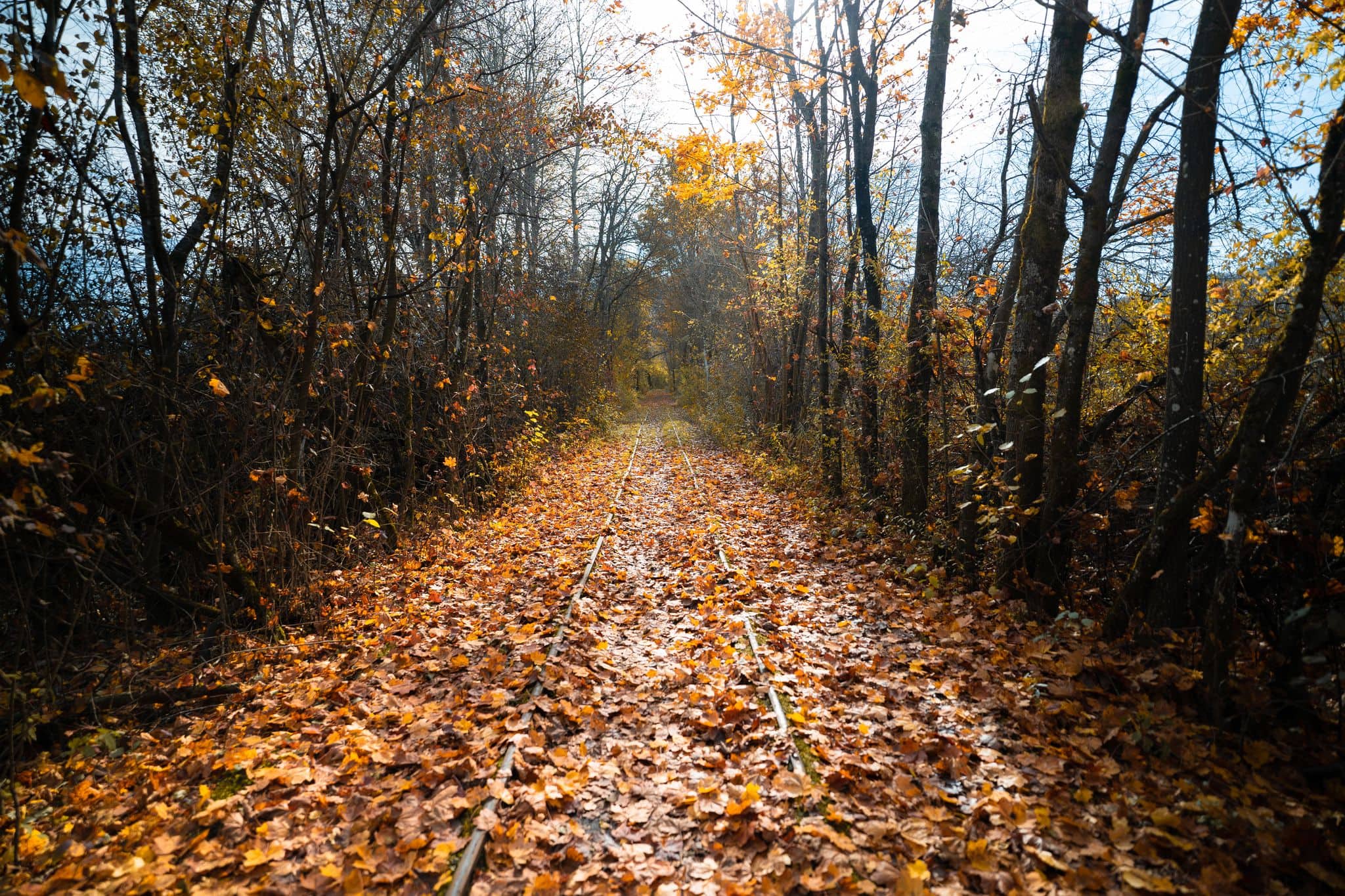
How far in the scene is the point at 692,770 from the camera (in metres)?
3.91

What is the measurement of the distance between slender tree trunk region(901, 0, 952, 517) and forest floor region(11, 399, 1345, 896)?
7.45ft

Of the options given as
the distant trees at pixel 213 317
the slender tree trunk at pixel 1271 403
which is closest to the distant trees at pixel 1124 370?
the slender tree trunk at pixel 1271 403

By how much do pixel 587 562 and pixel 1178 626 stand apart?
5.74m

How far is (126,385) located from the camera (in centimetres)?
503

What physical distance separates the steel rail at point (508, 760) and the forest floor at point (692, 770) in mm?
47

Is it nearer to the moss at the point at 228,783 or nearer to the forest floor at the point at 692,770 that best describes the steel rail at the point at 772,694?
the forest floor at the point at 692,770

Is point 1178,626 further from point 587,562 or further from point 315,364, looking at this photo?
point 315,364

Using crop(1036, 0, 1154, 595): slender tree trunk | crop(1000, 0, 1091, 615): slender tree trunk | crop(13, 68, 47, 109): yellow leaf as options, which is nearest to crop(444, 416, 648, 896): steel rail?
crop(13, 68, 47, 109): yellow leaf

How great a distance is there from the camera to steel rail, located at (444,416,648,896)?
9.68 ft

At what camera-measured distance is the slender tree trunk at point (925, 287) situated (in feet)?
25.7

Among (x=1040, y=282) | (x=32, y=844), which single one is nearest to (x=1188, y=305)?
(x=1040, y=282)

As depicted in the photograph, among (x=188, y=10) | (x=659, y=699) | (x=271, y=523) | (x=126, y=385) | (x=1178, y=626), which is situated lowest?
(x=659, y=699)

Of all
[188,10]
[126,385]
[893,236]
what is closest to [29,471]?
[126,385]

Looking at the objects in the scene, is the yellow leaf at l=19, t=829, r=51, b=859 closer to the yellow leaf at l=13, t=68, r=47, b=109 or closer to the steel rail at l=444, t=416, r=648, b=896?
the steel rail at l=444, t=416, r=648, b=896
